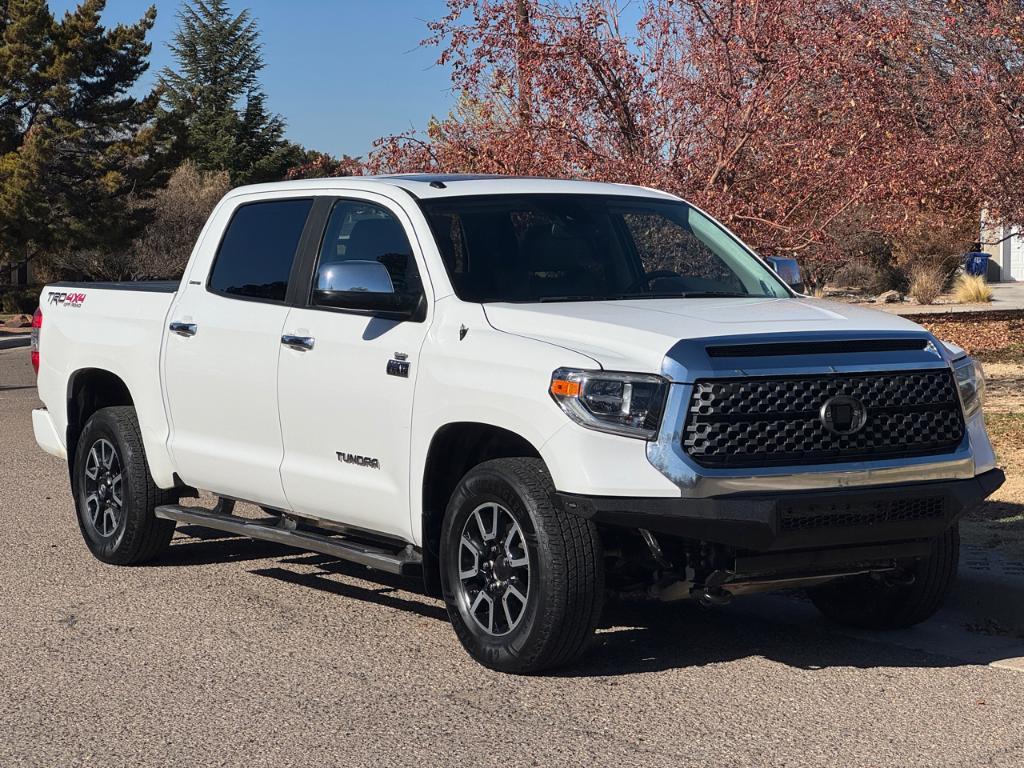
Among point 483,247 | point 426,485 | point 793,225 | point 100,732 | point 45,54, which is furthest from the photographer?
point 45,54

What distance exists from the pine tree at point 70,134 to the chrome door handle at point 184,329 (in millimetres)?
30398

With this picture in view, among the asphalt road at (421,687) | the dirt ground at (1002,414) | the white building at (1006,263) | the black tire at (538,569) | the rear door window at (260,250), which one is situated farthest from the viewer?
the white building at (1006,263)

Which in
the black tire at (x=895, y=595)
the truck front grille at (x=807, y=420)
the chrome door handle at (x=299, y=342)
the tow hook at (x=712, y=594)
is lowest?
the black tire at (x=895, y=595)

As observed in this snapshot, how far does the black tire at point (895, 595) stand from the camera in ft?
21.9

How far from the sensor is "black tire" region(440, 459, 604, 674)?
19.3 ft

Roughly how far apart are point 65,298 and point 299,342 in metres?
2.46

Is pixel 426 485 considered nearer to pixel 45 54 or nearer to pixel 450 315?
pixel 450 315

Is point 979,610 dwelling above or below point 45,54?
below

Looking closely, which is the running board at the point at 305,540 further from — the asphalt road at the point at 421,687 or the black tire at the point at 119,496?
the asphalt road at the point at 421,687

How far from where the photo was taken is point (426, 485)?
653cm

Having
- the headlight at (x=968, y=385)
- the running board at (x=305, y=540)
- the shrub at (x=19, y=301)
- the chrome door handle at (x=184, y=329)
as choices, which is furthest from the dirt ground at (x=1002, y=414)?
the shrub at (x=19, y=301)

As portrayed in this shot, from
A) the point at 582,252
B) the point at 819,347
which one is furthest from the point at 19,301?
the point at 819,347

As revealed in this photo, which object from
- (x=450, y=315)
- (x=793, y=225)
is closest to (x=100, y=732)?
(x=450, y=315)

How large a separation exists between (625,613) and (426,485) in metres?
1.45
